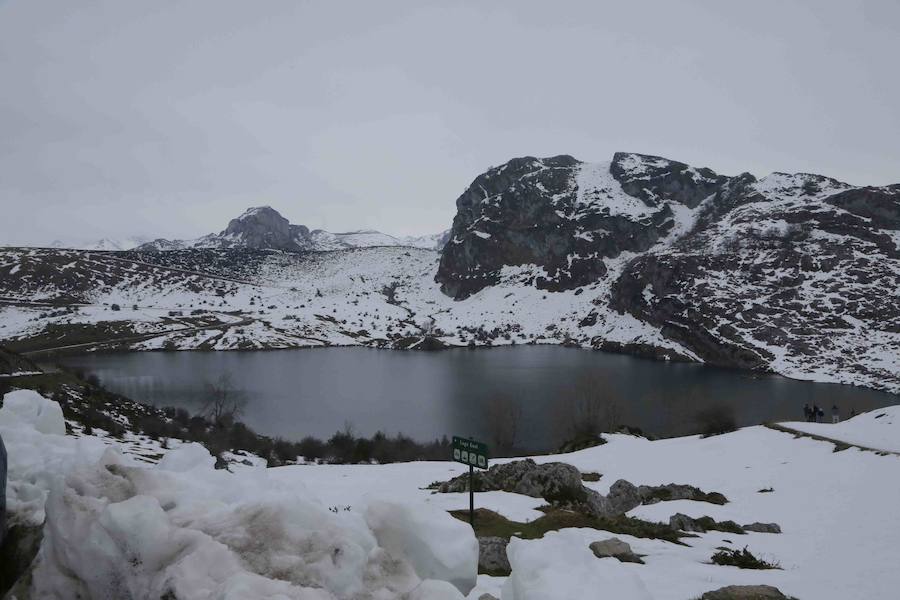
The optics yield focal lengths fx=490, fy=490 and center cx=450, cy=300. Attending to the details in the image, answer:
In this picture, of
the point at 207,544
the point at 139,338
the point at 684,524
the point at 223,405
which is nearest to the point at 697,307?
the point at 223,405

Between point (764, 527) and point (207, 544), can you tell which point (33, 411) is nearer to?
point (207, 544)

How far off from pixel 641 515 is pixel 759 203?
204026mm

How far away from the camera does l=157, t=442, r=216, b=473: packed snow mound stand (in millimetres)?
7586

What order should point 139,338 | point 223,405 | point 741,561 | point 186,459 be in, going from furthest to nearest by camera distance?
point 139,338 → point 223,405 → point 741,561 → point 186,459

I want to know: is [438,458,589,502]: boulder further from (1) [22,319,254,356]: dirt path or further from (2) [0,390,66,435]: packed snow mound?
(1) [22,319,254,356]: dirt path

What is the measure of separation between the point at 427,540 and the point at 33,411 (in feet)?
27.4

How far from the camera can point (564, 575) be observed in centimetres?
583

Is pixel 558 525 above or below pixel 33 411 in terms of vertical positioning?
below

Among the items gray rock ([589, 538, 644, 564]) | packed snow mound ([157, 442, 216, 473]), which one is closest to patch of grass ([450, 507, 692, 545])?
gray rock ([589, 538, 644, 564])

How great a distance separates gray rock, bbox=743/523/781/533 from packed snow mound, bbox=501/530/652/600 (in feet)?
47.4

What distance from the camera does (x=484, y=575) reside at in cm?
1023

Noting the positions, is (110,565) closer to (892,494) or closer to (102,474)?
(102,474)

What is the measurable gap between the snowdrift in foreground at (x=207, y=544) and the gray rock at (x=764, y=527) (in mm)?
15595

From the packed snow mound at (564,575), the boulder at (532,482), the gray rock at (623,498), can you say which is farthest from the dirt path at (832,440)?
the packed snow mound at (564,575)
